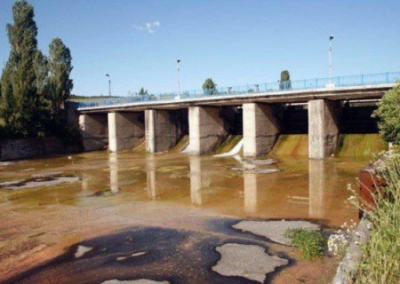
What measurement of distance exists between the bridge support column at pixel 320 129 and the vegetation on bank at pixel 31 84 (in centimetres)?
3179

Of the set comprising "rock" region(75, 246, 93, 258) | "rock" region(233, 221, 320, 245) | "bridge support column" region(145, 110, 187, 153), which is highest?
"bridge support column" region(145, 110, 187, 153)

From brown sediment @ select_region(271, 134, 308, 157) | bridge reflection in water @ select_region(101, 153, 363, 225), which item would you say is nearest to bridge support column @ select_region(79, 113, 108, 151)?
bridge reflection in water @ select_region(101, 153, 363, 225)

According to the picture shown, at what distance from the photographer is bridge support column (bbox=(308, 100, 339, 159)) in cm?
3034

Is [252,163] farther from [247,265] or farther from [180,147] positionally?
[247,265]

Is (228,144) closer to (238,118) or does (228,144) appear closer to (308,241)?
(238,118)

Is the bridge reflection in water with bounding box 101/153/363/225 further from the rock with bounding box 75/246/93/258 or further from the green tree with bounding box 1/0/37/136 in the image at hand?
the green tree with bounding box 1/0/37/136

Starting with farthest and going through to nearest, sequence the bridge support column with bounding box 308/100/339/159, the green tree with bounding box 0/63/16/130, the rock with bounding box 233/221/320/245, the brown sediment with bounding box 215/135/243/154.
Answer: the green tree with bounding box 0/63/16/130 < the brown sediment with bounding box 215/135/243/154 < the bridge support column with bounding box 308/100/339/159 < the rock with bounding box 233/221/320/245

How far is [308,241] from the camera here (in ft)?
31.2

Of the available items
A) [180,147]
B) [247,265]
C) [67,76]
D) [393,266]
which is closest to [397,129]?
[247,265]

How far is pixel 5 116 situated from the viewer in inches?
1591

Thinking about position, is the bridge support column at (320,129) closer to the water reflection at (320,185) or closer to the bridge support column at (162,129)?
the water reflection at (320,185)

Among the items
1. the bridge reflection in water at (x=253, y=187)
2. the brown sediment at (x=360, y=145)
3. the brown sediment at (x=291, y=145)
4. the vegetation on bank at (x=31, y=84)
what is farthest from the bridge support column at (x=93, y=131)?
the brown sediment at (x=360, y=145)

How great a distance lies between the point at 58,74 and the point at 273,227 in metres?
44.4

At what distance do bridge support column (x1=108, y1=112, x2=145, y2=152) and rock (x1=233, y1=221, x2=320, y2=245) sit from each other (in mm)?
35810
